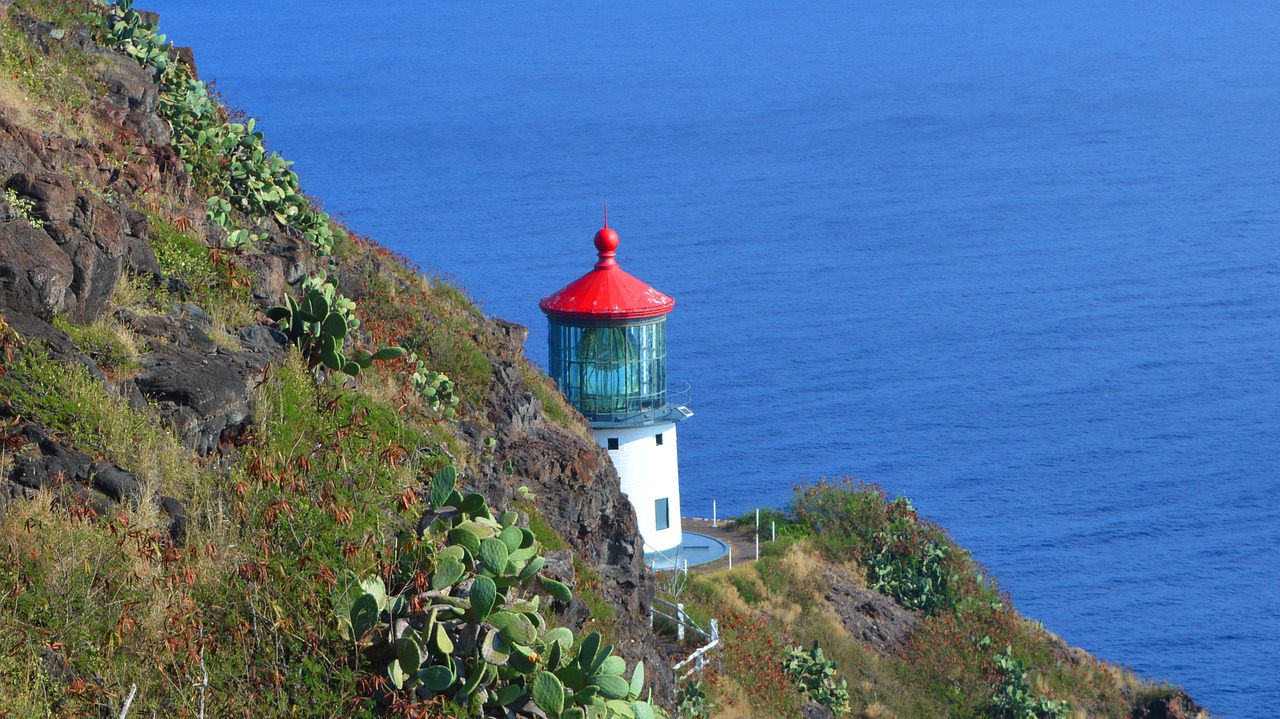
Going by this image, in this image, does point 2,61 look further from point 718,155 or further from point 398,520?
point 718,155

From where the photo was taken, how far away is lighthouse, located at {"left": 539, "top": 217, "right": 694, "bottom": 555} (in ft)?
86.9

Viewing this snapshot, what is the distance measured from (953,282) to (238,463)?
88161 mm

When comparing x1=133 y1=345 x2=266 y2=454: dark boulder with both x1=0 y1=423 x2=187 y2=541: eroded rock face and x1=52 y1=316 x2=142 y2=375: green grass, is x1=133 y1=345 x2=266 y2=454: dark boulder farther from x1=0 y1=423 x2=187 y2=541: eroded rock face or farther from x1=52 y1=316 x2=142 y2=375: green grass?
x1=0 y1=423 x2=187 y2=541: eroded rock face

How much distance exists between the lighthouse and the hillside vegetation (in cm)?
899

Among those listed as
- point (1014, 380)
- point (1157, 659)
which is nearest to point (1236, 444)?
point (1014, 380)

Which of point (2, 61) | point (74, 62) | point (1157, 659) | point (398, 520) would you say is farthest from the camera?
point (1157, 659)

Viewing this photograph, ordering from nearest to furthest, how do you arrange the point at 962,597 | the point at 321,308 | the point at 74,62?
the point at 321,308
the point at 74,62
the point at 962,597

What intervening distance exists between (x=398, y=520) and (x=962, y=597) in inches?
865

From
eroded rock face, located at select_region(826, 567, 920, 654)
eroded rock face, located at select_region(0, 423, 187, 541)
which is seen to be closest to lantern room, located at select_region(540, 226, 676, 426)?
eroded rock face, located at select_region(826, 567, 920, 654)

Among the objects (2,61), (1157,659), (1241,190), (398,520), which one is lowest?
(1157,659)

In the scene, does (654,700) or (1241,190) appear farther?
(1241,190)

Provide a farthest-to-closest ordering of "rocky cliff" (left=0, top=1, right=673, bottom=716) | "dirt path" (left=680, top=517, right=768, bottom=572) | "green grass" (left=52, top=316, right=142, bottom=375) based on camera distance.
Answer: "dirt path" (left=680, top=517, right=768, bottom=572)
"green grass" (left=52, top=316, right=142, bottom=375)
"rocky cliff" (left=0, top=1, right=673, bottom=716)

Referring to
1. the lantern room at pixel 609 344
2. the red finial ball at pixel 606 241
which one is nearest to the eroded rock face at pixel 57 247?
the red finial ball at pixel 606 241

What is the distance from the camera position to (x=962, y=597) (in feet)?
99.0
